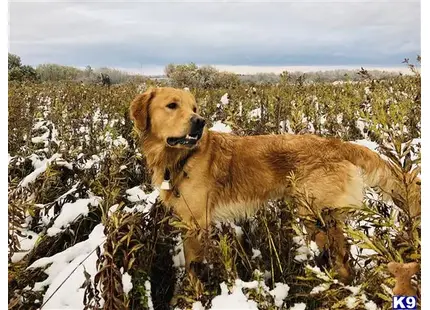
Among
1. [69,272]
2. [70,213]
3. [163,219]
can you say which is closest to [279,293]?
[163,219]

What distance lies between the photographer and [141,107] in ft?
9.20

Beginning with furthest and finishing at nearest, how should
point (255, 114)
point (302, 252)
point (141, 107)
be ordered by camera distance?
point (255, 114), point (141, 107), point (302, 252)

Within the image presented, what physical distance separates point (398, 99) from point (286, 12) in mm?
919

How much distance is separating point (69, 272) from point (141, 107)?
1081mm

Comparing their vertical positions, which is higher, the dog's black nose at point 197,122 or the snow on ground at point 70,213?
the dog's black nose at point 197,122

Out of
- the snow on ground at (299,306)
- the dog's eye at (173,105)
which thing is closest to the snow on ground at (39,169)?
the dog's eye at (173,105)

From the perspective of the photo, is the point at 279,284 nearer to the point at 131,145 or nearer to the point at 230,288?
the point at 230,288

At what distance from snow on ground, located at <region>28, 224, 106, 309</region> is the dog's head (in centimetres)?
70

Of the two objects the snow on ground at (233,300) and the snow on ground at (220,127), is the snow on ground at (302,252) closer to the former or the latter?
the snow on ground at (233,300)

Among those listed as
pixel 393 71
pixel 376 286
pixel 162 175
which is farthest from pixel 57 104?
pixel 376 286

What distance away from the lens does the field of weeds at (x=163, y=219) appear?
180 cm

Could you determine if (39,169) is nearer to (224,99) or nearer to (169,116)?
(169,116)

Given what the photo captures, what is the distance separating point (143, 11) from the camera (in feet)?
7.77

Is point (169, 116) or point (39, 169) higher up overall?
point (169, 116)
